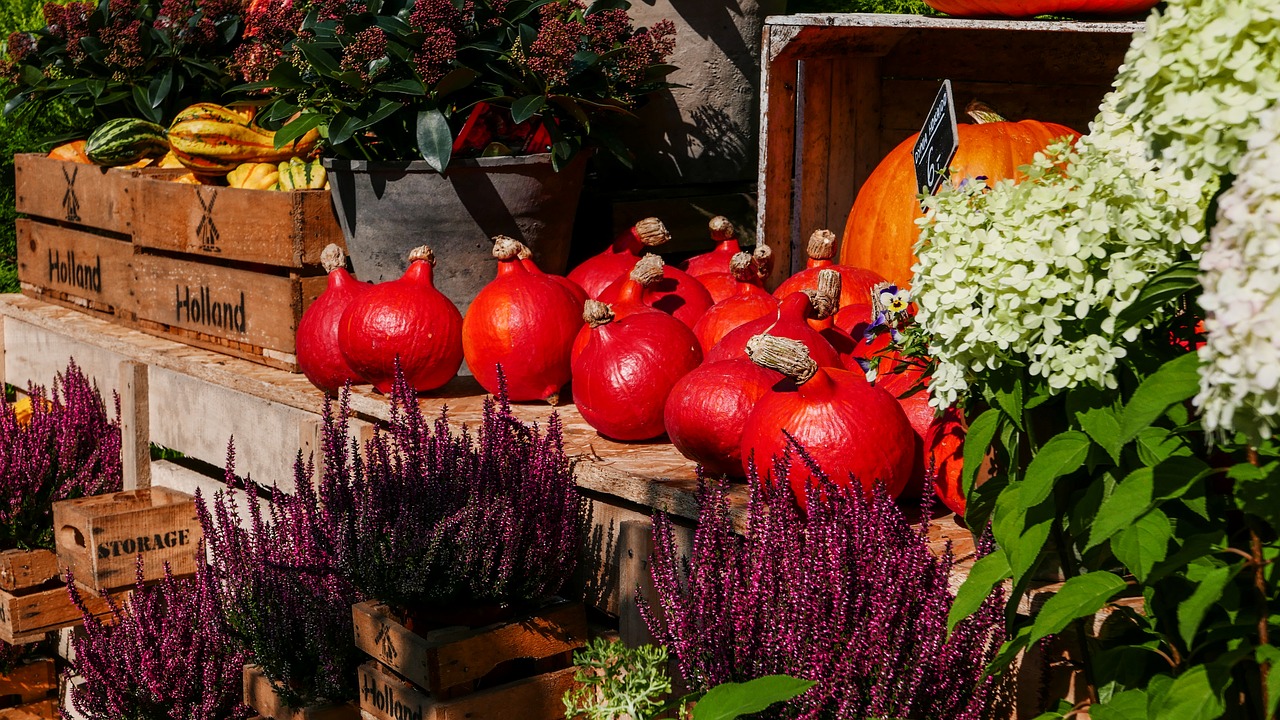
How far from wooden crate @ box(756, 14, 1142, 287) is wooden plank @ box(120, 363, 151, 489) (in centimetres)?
188

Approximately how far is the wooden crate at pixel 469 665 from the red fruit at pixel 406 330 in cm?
68

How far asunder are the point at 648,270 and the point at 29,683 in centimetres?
252

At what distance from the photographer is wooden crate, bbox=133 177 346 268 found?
3145 millimetres

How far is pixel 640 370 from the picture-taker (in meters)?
2.31

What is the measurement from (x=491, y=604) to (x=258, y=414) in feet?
4.05

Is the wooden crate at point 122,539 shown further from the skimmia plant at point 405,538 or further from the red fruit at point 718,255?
the red fruit at point 718,255

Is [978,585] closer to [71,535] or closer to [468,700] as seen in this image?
[468,700]

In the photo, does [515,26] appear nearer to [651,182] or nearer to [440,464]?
[651,182]

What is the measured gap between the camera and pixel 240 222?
328cm

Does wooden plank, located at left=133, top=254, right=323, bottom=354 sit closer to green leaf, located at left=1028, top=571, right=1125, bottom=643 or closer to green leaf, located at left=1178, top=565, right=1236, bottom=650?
green leaf, located at left=1028, top=571, right=1125, bottom=643

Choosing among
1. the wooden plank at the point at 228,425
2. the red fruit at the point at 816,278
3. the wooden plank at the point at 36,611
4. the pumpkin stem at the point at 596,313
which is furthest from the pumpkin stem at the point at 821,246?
the wooden plank at the point at 36,611

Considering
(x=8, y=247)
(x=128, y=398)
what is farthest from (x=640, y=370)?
(x=8, y=247)

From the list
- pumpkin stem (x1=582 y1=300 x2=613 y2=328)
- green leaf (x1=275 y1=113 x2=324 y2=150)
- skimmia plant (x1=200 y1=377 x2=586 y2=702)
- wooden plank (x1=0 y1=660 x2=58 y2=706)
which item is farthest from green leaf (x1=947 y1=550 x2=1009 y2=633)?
wooden plank (x1=0 y1=660 x2=58 y2=706)

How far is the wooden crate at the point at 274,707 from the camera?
2299mm
